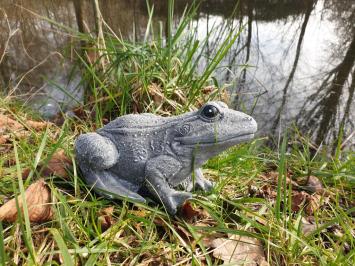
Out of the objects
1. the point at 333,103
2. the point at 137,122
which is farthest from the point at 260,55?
the point at 137,122

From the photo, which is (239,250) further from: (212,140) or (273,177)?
(273,177)

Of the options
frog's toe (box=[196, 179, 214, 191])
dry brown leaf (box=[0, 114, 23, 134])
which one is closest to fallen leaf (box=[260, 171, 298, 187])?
frog's toe (box=[196, 179, 214, 191])

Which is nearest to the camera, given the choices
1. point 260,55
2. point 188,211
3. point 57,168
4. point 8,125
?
point 188,211

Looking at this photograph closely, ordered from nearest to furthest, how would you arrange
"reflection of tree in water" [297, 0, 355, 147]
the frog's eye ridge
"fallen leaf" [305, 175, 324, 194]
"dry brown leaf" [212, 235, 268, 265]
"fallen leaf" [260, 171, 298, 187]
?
"dry brown leaf" [212, 235, 268, 265] < the frog's eye ridge < "fallen leaf" [305, 175, 324, 194] < "fallen leaf" [260, 171, 298, 187] < "reflection of tree in water" [297, 0, 355, 147]

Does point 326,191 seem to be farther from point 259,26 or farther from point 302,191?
point 259,26

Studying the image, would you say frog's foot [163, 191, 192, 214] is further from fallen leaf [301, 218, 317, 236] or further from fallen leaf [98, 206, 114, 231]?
fallen leaf [301, 218, 317, 236]

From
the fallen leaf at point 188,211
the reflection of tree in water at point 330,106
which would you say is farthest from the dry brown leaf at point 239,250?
the reflection of tree in water at point 330,106

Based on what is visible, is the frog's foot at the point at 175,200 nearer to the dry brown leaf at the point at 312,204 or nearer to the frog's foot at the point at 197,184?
the frog's foot at the point at 197,184
